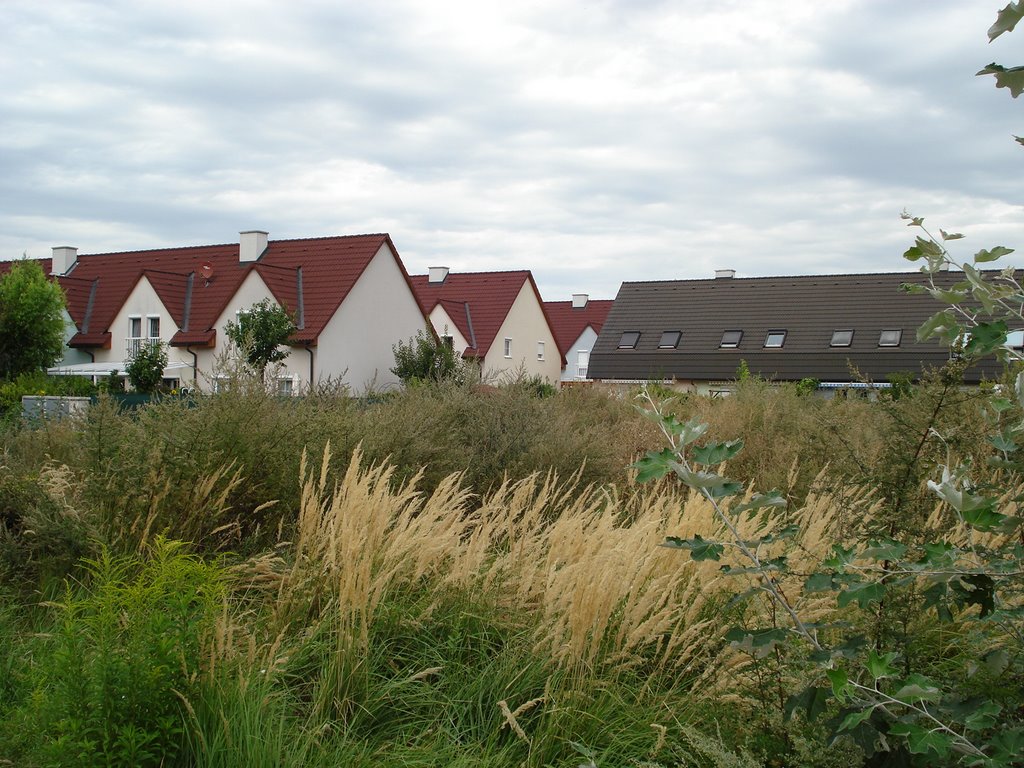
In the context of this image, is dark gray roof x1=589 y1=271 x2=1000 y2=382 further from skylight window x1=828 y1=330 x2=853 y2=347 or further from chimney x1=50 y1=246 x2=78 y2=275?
chimney x1=50 y1=246 x2=78 y2=275

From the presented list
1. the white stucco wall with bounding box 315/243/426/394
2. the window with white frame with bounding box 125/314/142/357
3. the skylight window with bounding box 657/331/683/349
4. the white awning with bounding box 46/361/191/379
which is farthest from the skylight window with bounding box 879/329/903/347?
the window with white frame with bounding box 125/314/142/357

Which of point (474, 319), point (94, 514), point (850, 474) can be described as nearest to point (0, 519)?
point (94, 514)

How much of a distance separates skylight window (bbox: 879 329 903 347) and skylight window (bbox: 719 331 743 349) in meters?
5.76

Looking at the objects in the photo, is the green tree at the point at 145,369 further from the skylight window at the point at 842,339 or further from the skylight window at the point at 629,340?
the skylight window at the point at 842,339

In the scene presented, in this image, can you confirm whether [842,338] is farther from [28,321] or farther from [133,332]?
[28,321]

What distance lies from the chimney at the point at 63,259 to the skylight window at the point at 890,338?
35.2 metres

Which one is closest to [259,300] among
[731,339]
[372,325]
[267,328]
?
[372,325]

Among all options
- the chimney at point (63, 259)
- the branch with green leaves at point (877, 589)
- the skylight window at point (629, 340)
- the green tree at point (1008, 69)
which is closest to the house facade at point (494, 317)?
the skylight window at point (629, 340)

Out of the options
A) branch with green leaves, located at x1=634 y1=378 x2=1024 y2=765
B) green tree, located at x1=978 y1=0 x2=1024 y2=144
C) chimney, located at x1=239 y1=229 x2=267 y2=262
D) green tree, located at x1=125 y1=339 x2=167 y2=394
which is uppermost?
chimney, located at x1=239 y1=229 x2=267 y2=262

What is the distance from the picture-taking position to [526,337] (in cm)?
4916

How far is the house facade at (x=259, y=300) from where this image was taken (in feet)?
116

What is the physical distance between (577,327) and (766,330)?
1974 centimetres

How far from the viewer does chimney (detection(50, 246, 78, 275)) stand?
45375 millimetres

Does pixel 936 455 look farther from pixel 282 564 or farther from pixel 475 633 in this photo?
pixel 282 564
